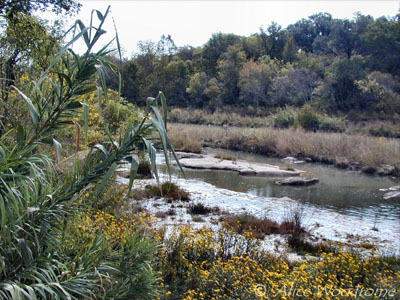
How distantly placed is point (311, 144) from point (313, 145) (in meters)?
0.12

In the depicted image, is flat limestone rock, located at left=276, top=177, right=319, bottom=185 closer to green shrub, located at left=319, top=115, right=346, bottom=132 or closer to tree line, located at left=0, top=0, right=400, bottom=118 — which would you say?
green shrub, located at left=319, top=115, right=346, bottom=132

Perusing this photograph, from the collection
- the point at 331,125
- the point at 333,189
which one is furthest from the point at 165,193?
the point at 331,125

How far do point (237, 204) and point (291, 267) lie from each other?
463cm

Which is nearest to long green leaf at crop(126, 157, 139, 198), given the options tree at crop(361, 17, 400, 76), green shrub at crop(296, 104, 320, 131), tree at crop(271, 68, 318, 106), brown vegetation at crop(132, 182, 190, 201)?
brown vegetation at crop(132, 182, 190, 201)

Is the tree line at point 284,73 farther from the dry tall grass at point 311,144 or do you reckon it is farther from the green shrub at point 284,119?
the dry tall grass at point 311,144

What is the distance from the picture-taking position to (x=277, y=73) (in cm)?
4662

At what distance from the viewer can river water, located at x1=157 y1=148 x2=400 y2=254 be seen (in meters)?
7.78

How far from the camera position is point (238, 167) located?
15375mm

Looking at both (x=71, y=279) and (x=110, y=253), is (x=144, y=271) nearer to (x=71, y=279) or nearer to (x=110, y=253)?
(x=110, y=253)

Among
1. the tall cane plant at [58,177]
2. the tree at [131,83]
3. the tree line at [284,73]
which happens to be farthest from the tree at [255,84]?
the tall cane plant at [58,177]

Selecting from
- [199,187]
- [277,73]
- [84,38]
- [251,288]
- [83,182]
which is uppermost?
[277,73]

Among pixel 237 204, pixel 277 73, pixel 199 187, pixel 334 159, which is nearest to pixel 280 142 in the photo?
pixel 334 159

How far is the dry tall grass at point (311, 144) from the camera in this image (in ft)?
55.0

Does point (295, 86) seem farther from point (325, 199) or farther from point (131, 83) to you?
point (325, 199)
